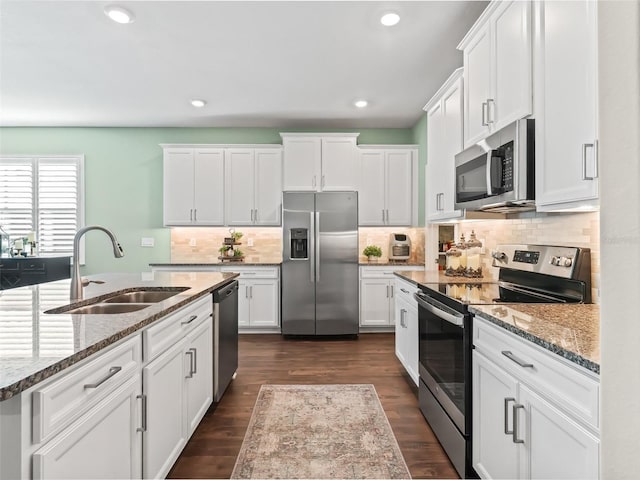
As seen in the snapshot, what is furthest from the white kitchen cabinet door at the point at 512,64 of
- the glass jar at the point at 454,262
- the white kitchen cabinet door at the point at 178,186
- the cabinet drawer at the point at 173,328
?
the white kitchen cabinet door at the point at 178,186

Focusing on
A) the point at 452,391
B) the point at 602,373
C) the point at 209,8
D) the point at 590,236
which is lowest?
the point at 452,391

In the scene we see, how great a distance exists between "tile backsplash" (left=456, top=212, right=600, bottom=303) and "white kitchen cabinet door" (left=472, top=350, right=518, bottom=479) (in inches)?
27.0

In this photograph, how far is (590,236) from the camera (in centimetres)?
185

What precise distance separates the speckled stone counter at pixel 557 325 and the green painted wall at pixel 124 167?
13.0 ft

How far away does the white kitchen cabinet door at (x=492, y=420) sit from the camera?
145 centimetres

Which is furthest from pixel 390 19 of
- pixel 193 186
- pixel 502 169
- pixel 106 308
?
pixel 193 186

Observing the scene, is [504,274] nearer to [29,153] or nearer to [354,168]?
[354,168]

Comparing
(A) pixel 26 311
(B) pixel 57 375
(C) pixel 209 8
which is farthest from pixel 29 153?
(B) pixel 57 375

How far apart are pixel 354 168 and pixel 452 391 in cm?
340

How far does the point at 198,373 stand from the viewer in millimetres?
2271

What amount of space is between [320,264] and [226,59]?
96.2 inches

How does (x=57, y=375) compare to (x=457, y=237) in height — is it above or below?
below

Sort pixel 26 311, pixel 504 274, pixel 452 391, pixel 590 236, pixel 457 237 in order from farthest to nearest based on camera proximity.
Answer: pixel 457 237 < pixel 504 274 < pixel 452 391 < pixel 590 236 < pixel 26 311

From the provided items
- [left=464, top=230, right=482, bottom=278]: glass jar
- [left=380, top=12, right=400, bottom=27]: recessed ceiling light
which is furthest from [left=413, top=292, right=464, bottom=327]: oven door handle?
[left=380, top=12, right=400, bottom=27]: recessed ceiling light
